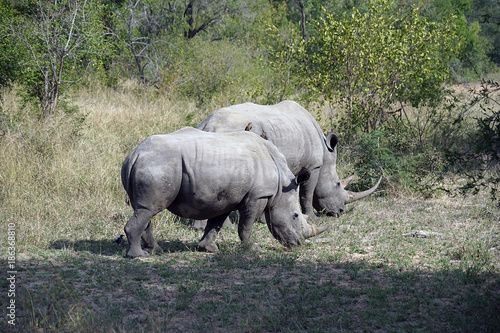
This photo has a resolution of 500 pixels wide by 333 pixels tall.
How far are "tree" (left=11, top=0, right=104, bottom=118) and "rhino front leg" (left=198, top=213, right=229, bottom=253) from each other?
18.3 ft

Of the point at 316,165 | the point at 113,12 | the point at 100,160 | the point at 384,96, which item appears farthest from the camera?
the point at 113,12

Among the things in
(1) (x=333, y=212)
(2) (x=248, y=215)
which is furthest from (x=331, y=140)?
(2) (x=248, y=215)

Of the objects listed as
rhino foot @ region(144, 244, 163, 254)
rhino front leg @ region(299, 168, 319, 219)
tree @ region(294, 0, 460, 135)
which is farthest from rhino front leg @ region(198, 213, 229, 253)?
tree @ region(294, 0, 460, 135)

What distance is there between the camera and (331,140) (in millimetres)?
9391

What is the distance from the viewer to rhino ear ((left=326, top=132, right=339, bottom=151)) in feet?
30.4

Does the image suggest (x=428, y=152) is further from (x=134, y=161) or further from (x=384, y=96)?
(x=134, y=161)

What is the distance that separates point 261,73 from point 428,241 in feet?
39.9

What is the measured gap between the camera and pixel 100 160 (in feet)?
31.5

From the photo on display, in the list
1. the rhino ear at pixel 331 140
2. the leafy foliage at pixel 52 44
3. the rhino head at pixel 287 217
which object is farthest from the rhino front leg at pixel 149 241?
the leafy foliage at pixel 52 44

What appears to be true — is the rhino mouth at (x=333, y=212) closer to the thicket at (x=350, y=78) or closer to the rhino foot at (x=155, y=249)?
the thicket at (x=350, y=78)

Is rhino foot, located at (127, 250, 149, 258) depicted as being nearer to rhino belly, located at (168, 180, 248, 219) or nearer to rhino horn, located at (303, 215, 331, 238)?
rhino belly, located at (168, 180, 248, 219)

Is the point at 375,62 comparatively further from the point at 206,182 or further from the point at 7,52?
the point at 7,52

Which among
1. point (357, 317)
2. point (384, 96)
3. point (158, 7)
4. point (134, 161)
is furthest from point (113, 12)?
point (357, 317)

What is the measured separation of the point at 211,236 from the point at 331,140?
11.0ft
